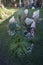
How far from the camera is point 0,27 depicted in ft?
22.0

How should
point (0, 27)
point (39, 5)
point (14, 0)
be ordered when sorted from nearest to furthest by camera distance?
point (0, 27), point (39, 5), point (14, 0)

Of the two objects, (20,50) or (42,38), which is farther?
(42,38)

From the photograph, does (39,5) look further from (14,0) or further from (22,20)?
(22,20)

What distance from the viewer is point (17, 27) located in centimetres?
509

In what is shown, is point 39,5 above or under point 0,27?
under

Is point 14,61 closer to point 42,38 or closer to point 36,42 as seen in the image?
point 36,42

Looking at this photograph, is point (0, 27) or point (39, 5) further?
point (39, 5)

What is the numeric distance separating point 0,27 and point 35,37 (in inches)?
70.4

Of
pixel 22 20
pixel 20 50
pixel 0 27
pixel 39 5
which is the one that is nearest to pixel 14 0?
pixel 39 5

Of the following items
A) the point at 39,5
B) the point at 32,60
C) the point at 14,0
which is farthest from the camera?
the point at 14,0

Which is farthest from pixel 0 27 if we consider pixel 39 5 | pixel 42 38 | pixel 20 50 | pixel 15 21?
pixel 39 5

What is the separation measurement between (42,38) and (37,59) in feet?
3.81

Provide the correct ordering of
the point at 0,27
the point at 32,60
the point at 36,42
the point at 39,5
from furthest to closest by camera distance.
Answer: the point at 39,5, the point at 0,27, the point at 36,42, the point at 32,60

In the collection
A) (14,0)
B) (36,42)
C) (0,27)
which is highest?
(36,42)
